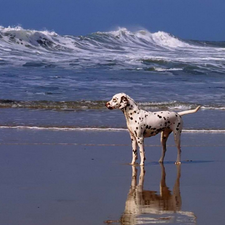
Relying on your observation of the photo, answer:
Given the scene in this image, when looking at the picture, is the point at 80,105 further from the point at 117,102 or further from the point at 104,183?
the point at 104,183

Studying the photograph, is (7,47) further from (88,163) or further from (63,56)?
(88,163)

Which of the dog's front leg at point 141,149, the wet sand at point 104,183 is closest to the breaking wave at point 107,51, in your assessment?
the wet sand at point 104,183

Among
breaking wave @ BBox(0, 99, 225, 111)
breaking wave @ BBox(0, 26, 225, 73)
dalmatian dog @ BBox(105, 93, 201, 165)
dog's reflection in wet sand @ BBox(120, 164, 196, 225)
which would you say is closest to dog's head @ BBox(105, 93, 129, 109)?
dalmatian dog @ BBox(105, 93, 201, 165)

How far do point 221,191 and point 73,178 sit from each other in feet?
5.58

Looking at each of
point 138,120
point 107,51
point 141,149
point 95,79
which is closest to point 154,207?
point 141,149

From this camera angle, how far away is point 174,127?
8727 mm

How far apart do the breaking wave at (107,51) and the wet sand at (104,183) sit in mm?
18481

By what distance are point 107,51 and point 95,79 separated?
12928 mm

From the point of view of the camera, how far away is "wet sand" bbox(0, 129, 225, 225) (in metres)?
5.55

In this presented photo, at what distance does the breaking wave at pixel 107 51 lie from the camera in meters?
29.8

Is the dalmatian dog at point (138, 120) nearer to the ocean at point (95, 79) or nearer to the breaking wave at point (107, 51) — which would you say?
the ocean at point (95, 79)

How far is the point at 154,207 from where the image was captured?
231 inches

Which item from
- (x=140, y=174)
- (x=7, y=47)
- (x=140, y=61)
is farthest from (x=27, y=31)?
(x=140, y=174)

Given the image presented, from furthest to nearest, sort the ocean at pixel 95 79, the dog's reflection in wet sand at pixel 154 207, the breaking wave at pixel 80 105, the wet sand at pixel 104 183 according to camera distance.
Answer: the breaking wave at pixel 80 105 < the ocean at pixel 95 79 < the wet sand at pixel 104 183 < the dog's reflection in wet sand at pixel 154 207
